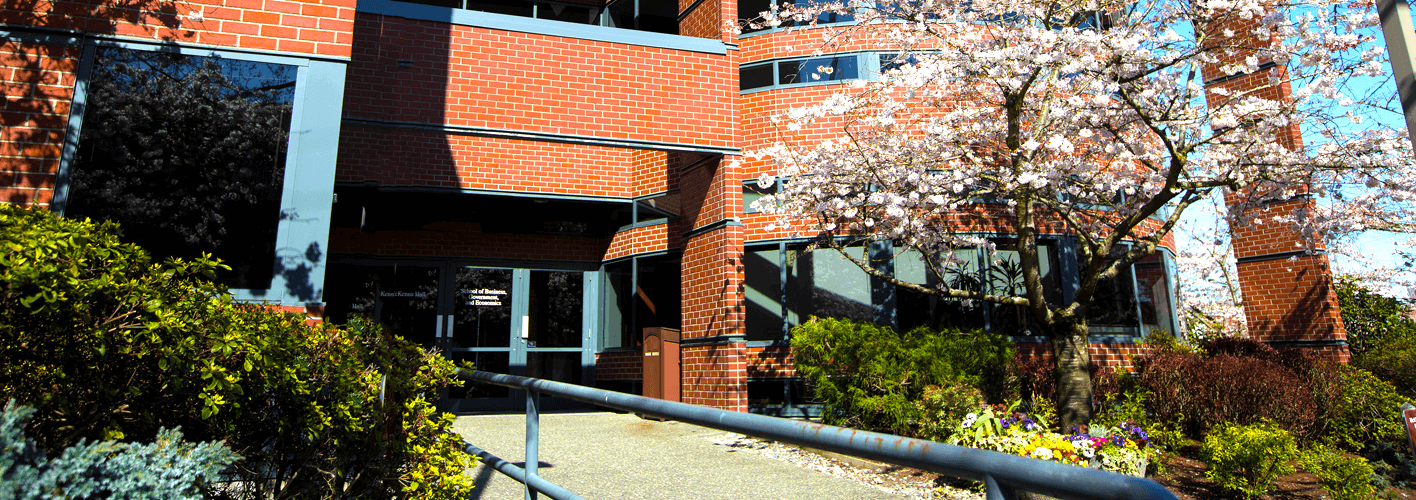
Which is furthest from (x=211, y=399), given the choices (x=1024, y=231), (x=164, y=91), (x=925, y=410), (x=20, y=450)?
(x=1024, y=231)

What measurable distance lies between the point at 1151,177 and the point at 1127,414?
279 cm

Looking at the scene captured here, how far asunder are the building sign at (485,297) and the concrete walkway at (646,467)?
11.4ft

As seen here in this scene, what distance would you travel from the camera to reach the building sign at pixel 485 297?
13.0 metres

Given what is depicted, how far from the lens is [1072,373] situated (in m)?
7.64

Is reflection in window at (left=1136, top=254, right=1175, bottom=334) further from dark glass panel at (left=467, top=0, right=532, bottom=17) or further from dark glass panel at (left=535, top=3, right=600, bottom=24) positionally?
dark glass panel at (left=467, top=0, right=532, bottom=17)

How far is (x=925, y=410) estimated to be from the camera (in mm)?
7293

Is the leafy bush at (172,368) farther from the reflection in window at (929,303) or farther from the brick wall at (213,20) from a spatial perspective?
the reflection in window at (929,303)

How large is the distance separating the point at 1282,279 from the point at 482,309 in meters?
13.6

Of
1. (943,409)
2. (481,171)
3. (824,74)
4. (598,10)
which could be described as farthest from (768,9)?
(943,409)

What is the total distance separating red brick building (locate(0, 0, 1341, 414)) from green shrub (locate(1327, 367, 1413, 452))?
294 cm

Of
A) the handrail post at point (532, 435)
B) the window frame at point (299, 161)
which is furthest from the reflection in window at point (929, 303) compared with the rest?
the handrail post at point (532, 435)

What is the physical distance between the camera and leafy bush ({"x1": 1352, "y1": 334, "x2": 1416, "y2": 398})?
9.93 meters

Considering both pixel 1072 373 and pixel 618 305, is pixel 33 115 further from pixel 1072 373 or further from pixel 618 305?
pixel 618 305

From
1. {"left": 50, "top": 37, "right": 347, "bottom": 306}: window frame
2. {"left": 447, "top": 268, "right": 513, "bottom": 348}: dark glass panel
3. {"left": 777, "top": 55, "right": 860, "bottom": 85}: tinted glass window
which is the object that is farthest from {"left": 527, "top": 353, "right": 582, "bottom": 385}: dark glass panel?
{"left": 50, "top": 37, "right": 347, "bottom": 306}: window frame
